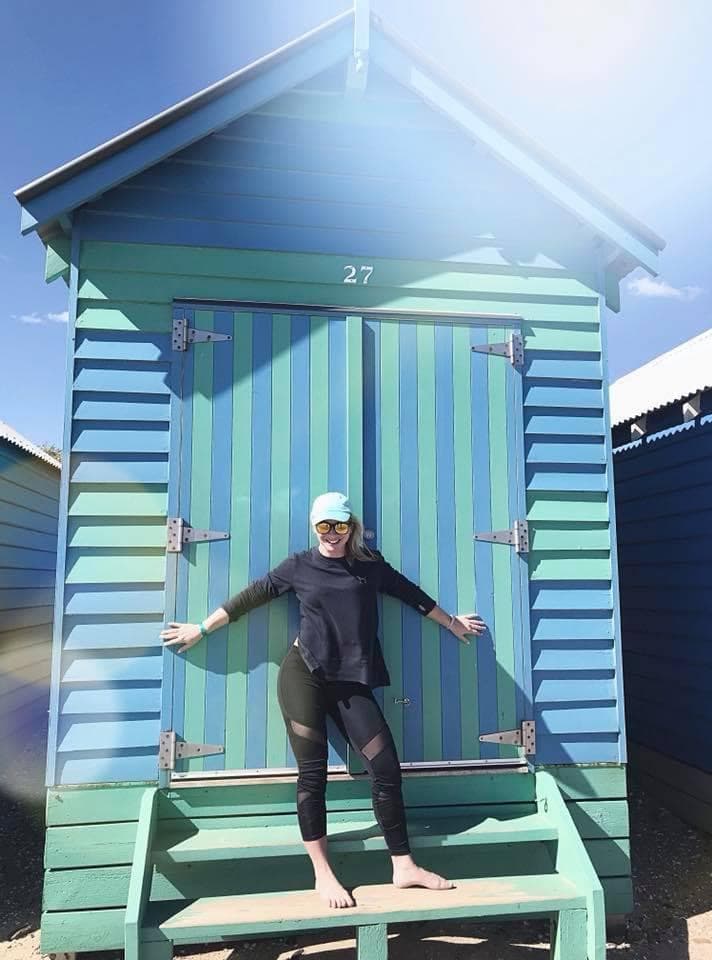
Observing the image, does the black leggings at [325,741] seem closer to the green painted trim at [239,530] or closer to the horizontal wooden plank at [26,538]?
the green painted trim at [239,530]

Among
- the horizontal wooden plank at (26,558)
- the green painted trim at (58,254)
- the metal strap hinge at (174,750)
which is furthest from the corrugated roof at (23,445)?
the metal strap hinge at (174,750)

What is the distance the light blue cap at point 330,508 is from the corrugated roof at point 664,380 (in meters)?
3.12

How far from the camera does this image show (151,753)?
11.3 ft

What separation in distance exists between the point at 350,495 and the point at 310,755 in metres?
1.25

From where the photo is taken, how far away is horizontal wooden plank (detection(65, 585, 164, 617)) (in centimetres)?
346

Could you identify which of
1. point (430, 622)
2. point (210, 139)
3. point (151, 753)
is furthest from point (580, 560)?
point (210, 139)

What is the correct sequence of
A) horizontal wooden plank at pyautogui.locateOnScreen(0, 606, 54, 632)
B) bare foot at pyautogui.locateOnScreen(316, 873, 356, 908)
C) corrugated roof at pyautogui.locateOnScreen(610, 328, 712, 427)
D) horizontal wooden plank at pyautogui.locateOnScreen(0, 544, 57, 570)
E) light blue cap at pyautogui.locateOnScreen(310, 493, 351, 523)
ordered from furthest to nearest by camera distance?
horizontal wooden plank at pyautogui.locateOnScreen(0, 606, 54, 632) < horizontal wooden plank at pyautogui.locateOnScreen(0, 544, 57, 570) < corrugated roof at pyautogui.locateOnScreen(610, 328, 712, 427) < light blue cap at pyautogui.locateOnScreen(310, 493, 351, 523) < bare foot at pyautogui.locateOnScreen(316, 873, 356, 908)

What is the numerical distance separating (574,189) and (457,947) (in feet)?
12.9

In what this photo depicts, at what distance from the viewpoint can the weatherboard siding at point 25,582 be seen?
274 inches

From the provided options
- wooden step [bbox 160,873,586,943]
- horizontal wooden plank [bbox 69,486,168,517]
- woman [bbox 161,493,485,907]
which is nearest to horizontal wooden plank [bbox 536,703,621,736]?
wooden step [bbox 160,873,586,943]

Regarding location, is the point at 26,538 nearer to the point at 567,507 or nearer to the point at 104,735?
the point at 104,735

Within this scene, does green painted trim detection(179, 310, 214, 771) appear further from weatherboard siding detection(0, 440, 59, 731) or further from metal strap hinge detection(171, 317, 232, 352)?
weatherboard siding detection(0, 440, 59, 731)

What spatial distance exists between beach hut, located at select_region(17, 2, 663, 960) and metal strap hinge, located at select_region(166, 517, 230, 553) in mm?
11

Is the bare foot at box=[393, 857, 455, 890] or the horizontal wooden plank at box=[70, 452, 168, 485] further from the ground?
the horizontal wooden plank at box=[70, 452, 168, 485]
